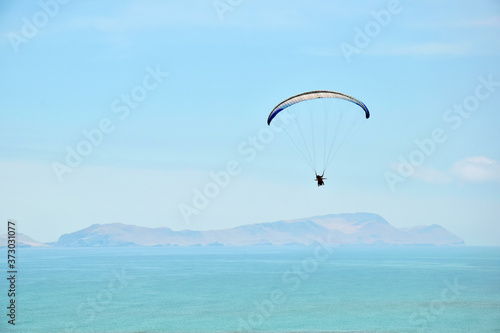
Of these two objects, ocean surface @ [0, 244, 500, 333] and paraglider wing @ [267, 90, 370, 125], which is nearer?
paraglider wing @ [267, 90, 370, 125]

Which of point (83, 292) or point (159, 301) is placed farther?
point (83, 292)

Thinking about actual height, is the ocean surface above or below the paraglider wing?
below

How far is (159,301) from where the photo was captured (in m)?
68.3

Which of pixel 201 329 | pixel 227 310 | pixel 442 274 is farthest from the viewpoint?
pixel 442 274

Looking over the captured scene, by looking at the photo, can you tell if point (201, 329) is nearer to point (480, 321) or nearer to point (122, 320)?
point (122, 320)

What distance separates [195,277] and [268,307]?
42.5 meters

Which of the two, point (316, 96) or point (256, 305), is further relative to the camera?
point (256, 305)

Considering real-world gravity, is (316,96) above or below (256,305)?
above

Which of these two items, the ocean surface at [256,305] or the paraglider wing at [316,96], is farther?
the ocean surface at [256,305]

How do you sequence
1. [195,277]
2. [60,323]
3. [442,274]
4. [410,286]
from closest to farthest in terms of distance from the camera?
[60,323] < [410,286] < [195,277] < [442,274]

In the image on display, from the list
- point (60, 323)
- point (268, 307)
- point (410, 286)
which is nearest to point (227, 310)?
point (268, 307)

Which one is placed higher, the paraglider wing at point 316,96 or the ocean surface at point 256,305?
the paraglider wing at point 316,96

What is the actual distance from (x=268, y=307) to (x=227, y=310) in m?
5.80

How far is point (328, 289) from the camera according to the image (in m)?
82.6
